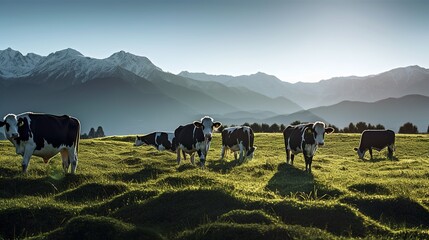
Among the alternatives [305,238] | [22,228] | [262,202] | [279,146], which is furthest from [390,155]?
[22,228]

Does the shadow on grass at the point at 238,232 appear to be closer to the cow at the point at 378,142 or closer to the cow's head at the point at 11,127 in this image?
the cow's head at the point at 11,127

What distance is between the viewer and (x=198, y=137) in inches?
995

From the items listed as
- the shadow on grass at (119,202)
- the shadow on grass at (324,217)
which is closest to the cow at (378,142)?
the shadow on grass at (324,217)

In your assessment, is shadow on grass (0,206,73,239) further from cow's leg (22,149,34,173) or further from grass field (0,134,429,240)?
cow's leg (22,149,34,173)

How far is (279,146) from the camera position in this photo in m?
47.7

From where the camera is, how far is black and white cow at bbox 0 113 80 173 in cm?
1859

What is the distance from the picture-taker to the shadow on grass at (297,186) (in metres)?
15.2

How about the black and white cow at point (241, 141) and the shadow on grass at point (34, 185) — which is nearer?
the shadow on grass at point (34, 185)

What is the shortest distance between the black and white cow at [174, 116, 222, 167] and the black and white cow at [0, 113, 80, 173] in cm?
732

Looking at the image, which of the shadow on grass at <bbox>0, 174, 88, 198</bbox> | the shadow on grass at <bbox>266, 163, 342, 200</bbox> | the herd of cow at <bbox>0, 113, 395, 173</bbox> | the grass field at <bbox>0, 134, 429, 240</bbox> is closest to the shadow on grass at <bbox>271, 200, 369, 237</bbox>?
the grass field at <bbox>0, 134, 429, 240</bbox>

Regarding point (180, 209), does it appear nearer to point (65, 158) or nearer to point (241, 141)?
point (65, 158)

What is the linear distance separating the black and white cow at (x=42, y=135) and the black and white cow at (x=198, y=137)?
7.32 metres

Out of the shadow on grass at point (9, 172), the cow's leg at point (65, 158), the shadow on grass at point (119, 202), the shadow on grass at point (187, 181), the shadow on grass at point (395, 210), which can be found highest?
the cow's leg at point (65, 158)

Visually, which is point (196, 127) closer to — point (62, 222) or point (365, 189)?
point (365, 189)
